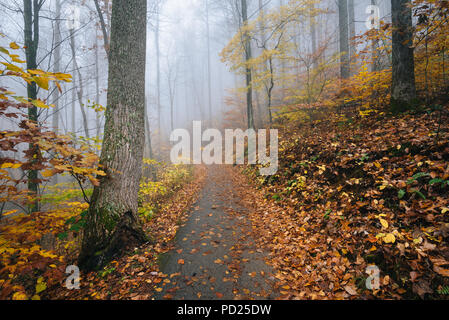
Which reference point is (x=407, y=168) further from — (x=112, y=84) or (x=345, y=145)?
(x=112, y=84)

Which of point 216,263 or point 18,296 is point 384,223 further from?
point 18,296

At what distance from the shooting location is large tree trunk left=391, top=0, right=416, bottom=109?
504cm

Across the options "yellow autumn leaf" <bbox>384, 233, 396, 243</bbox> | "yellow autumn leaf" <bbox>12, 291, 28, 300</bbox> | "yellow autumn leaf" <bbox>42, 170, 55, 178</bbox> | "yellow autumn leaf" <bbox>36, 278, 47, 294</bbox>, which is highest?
"yellow autumn leaf" <bbox>42, 170, 55, 178</bbox>

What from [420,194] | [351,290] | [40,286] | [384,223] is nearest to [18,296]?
[40,286]

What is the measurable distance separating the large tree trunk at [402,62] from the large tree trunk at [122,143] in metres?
6.96

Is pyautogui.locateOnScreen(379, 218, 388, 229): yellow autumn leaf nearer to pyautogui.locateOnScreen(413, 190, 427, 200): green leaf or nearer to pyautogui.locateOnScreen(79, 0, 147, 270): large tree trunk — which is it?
pyautogui.locateOnScreen(413, 190, 427, 200): green leaf

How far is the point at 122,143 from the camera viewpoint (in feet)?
11.9

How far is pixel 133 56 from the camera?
3.76 metres

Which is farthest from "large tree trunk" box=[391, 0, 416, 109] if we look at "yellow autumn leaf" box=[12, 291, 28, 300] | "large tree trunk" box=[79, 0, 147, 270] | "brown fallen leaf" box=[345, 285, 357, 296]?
"yellow autumn leaf" box=[12, 291, 28, 300]

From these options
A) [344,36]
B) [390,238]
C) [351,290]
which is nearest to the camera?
[351,290]

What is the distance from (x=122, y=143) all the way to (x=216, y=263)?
9.88 ft

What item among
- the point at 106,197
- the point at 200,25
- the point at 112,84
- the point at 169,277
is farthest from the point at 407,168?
the point at 200,25

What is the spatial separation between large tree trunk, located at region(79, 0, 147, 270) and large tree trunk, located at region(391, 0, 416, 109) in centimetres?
696
